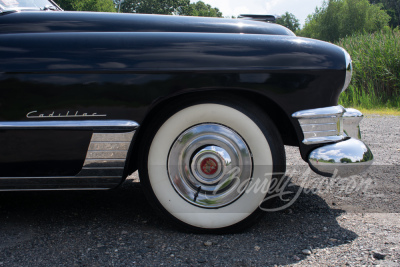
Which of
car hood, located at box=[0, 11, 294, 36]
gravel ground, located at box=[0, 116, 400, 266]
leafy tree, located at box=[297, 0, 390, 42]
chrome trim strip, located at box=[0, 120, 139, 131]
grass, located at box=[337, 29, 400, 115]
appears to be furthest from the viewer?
leafy tree, located at box=[297, 0, 390, 42]

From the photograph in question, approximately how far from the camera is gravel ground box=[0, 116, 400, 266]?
5.99 feet

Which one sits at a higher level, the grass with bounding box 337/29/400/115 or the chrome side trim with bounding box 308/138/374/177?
the chrome side trim with bounding box 308/138/374/177

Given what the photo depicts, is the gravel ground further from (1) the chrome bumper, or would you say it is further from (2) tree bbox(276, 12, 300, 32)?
(2) tree bbox(276, 12, 300, 32)

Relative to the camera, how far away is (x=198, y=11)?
7494 cm

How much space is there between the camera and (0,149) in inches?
79.1

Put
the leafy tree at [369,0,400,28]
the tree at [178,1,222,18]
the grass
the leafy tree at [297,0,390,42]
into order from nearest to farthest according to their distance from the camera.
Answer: the grass, the leafy tree at [297,0,390,42], the tree at [178,1,222,18], the leafy tree at [369,0,400,28]

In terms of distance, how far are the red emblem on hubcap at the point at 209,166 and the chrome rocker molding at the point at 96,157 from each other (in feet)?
1.36

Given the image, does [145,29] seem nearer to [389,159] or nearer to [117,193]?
[117,193]

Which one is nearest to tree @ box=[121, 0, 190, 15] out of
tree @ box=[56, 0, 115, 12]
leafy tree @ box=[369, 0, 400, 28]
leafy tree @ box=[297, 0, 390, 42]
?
tree @ box=[56, 0, 115, 12]

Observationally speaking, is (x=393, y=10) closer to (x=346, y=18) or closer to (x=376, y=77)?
(x=346, y=18)

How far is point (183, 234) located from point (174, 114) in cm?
66

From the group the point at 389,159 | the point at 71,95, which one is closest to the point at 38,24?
the point at 71,95

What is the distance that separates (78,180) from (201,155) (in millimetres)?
677

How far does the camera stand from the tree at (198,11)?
2247 inches
